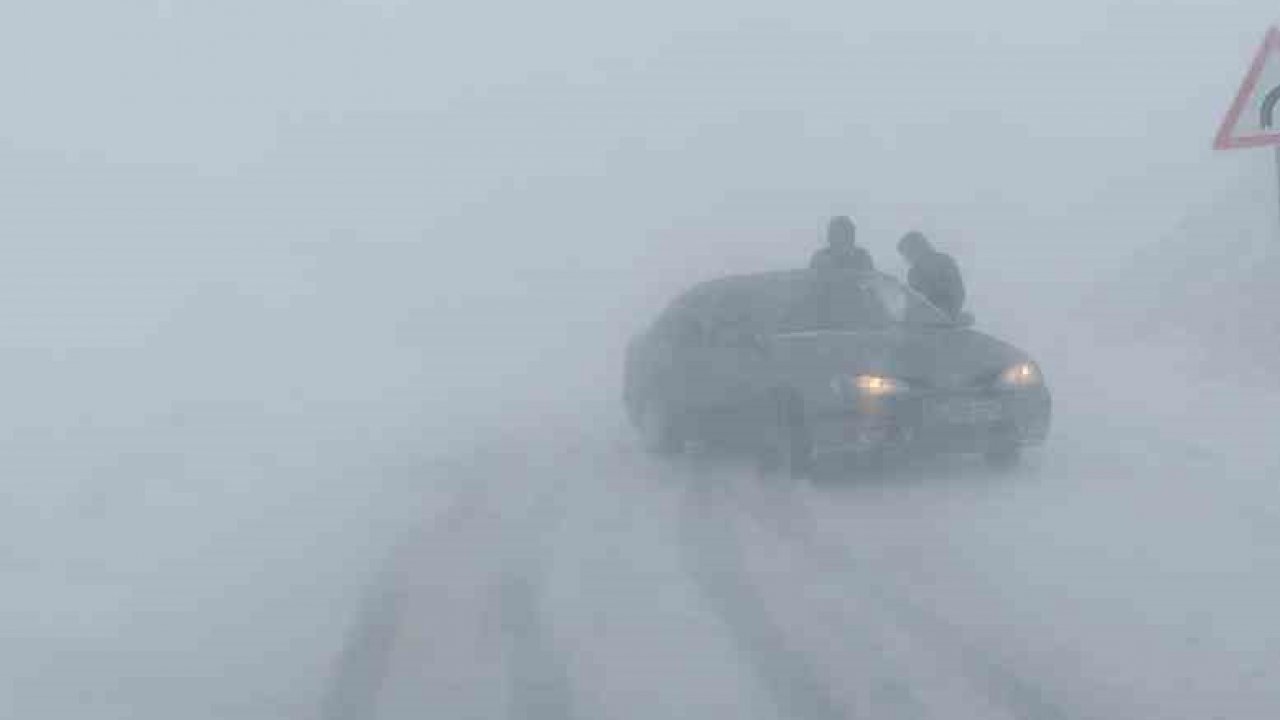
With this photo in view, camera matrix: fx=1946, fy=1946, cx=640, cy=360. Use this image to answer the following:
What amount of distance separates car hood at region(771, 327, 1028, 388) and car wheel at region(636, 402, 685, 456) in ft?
4.17

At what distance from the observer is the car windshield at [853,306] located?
13.0 m

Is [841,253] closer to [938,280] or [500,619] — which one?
[938,280]

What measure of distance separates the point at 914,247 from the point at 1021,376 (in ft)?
10.6

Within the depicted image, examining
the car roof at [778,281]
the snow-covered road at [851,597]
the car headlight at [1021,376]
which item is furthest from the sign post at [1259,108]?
the car roof at [778,281]

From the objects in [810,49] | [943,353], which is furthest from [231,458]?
[810,49]

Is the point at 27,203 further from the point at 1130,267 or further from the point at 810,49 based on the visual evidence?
the point at 810,49

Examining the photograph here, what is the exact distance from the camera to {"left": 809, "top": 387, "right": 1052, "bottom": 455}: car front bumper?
11.7m

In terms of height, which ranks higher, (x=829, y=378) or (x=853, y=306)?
(x=853, y=306)

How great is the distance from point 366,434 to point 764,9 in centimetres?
5512

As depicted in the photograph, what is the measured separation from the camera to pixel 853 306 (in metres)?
13.1

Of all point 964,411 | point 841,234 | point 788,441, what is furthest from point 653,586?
point 841,234

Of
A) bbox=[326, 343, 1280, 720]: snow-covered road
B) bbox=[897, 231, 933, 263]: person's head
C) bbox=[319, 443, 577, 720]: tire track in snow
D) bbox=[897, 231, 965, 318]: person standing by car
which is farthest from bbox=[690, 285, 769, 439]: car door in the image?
bbox=[897, 231, 933, 263]: person's head

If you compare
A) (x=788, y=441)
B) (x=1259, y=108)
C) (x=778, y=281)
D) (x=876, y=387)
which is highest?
(x=1259, y=108)

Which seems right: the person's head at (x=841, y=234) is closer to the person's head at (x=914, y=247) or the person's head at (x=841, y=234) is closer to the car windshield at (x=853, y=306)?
the person's head at (x=914, y=247)
